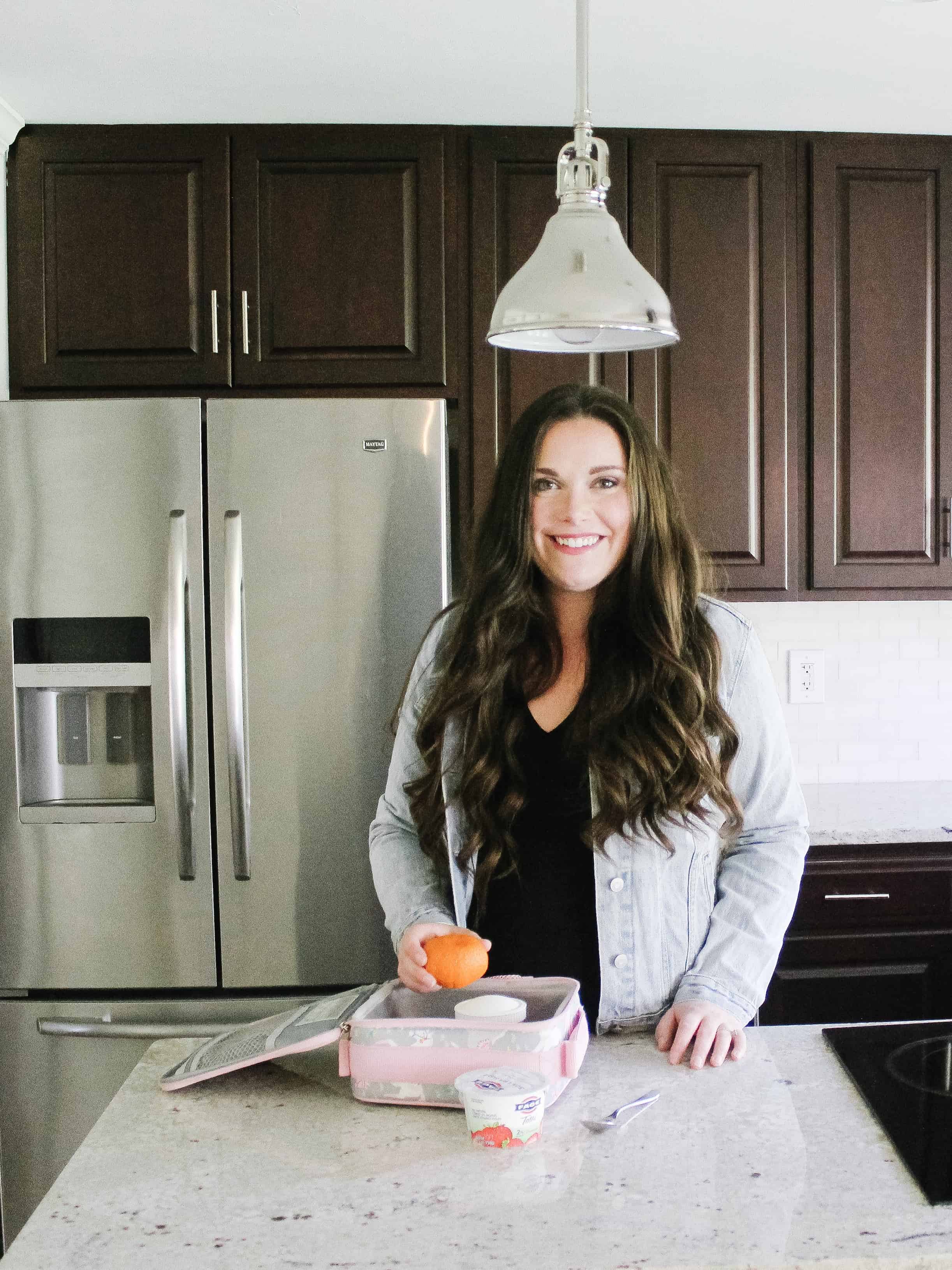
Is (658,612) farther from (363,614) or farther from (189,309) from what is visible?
(189,309)

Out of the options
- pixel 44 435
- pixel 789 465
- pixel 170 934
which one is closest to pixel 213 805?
pixel 170 934

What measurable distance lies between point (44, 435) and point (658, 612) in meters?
1.39

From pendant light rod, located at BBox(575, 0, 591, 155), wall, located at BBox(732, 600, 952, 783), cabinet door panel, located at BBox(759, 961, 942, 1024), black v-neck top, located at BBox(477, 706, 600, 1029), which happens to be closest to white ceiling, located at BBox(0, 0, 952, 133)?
pendant light rod, located at BBox(575, 0, 591, 155)

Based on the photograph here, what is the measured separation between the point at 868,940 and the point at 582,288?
180 centimetres

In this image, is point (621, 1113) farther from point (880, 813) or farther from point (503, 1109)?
point (880, 813)

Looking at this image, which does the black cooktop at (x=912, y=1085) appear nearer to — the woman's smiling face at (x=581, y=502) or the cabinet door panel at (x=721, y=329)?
the woman's smiling face at (x=581, y=502)

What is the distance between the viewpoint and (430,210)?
2568 mm

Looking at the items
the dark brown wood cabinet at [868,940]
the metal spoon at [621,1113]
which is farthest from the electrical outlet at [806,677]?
the metal spoon at [621,1113]

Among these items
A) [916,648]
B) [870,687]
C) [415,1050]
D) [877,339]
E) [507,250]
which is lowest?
[415,1050]

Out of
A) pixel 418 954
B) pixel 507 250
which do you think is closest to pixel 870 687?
pixel 507 250

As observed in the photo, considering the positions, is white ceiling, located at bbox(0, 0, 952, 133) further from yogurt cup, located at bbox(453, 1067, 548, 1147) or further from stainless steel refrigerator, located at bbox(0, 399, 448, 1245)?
yogurt cup, located at bbox(453, 1067, 548, 1147)

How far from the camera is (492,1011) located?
3.91 feet

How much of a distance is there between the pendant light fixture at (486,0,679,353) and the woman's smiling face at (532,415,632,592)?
12.4 inches

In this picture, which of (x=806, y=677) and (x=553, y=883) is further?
(x=806, y=677)
